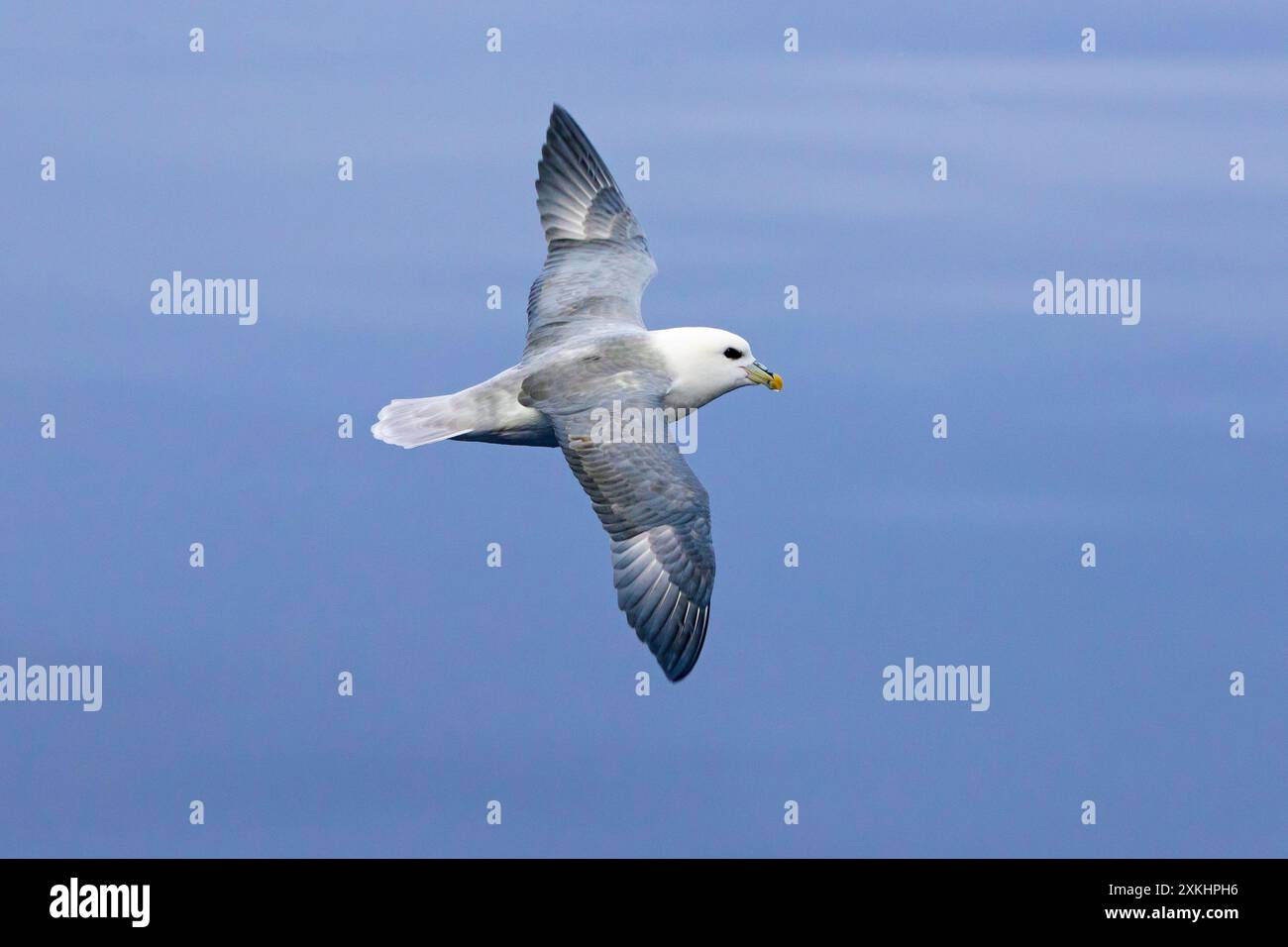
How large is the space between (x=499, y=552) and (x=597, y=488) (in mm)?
2285

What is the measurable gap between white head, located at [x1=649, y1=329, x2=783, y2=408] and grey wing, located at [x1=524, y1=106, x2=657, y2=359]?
0.67m

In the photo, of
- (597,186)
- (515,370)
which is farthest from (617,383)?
(597,186)

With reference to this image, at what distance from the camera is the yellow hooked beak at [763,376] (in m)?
14.0

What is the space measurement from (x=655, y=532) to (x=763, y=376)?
82.0 inches

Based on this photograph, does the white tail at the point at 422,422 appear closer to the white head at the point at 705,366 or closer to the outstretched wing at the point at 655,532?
the outstretched wing at the point at 655,532

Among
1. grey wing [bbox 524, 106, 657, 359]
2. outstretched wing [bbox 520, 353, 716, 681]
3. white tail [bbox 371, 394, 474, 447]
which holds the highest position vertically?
grey wing [bbox 524, 106, 657, 359]

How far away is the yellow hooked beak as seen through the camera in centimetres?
1403

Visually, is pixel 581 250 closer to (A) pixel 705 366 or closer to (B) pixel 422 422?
(A) pixel 705 366

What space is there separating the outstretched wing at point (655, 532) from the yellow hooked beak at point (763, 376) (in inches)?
55.8

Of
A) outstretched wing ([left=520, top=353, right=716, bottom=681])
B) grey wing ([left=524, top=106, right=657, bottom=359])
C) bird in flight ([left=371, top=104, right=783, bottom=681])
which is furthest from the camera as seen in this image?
grey wing ([left=524, top=106, right=657, bottom=359])

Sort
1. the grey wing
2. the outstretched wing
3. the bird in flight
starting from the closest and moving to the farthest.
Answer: the outstretched wing
the bird in flight
the grey wing

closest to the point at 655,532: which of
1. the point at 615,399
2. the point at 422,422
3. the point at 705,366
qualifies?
the point at 615,399

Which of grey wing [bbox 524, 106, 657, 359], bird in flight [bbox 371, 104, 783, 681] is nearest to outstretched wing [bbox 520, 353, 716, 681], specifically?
bird in flight [bbox 371, 104, 783, 681]

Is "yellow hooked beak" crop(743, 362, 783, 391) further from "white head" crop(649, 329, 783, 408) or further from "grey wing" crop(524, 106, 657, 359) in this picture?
"grey wing" crop(524, 106, 657, 359)
